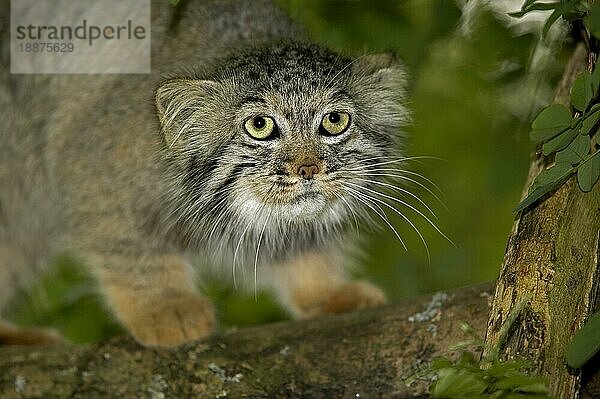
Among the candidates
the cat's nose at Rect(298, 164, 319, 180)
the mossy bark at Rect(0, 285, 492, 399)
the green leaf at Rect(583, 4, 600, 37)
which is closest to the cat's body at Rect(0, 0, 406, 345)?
the cat's nose at Rect(298, 164, 319, 180)

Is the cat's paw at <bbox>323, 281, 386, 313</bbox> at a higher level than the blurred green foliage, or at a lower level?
lower

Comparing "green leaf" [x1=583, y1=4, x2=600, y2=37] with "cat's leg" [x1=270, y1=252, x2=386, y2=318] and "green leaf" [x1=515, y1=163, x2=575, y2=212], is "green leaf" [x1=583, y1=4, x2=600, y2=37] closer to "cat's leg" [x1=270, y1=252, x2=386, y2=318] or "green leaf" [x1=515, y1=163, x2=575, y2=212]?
"green leaf" [x1=515, y1=163, x2=575, y2=212]

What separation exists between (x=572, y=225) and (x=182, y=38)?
76.6 inches

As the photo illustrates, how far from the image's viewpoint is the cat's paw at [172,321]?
3207 millimetres

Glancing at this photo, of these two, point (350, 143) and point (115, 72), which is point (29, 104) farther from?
point (350, 143)

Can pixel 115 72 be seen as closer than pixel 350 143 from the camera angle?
No

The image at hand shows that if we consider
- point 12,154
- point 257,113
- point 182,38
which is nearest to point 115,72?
point 182,38

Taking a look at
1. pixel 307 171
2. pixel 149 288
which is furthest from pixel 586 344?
pixel 149 288

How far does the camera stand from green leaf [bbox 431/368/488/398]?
1555 mm

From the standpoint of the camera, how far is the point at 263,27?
3.58m

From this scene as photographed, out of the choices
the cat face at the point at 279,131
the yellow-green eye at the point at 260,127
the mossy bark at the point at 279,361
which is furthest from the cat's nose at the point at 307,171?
the mossy bark at the point at 279,361


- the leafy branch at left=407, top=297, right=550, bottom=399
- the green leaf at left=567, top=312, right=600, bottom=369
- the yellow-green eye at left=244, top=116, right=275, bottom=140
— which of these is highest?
the yellow-green eye at left=244, top=116, right=275, bottom=140

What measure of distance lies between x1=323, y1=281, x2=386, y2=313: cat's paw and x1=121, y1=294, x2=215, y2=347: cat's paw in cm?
54

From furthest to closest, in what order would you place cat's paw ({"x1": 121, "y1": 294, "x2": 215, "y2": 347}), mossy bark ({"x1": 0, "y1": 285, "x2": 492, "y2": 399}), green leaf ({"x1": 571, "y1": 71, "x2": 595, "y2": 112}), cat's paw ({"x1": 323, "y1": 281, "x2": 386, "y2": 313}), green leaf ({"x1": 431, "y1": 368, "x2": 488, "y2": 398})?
cat's paw ({"x1": 323, "y1": 281, "x2": 386, "y2": 313})
cat's paw ({"x1": 121, "y1": 294, "x2": 215, "y2": 347})
mossy bark ({"x1": 0, "y1": 285, "x2": 492, "y2": 399})
green leaf ({"x1": 571, "y1": 71, "x2": 595, "y2": 112})
green leaf ({"x1": 431, "y1": 368, "x2": 488, "y2": 398})
